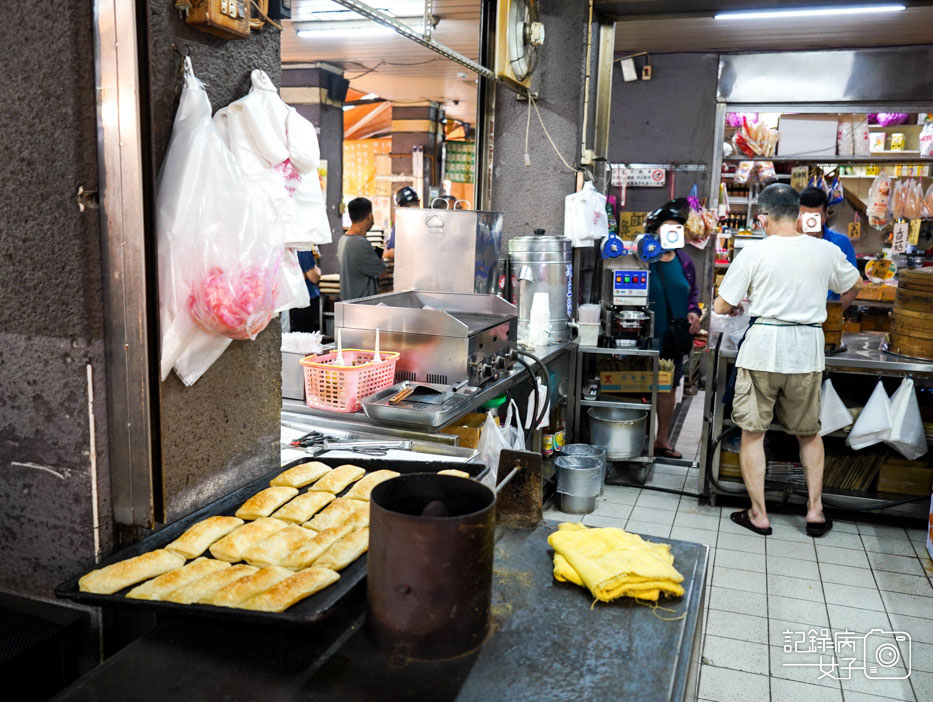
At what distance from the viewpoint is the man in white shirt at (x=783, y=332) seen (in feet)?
13.4

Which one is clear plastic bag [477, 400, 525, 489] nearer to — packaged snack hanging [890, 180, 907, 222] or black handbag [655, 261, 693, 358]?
black handbag [655, 261, 693, 358]

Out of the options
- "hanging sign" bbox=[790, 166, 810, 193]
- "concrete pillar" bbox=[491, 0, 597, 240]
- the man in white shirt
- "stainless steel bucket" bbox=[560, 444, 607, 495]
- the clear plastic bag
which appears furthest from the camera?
"hanging sign" bbox=[790, 166, 810, 193]

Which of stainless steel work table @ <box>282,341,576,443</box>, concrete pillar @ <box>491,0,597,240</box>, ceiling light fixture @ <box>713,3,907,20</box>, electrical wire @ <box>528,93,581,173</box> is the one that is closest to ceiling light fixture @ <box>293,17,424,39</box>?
concrete pillar @ <box>491,0,597,240</box>

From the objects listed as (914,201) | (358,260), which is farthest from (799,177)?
(358,260)

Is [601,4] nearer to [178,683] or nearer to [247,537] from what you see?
[247,537]

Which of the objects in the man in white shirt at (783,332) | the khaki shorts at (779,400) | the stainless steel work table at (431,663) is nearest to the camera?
the stainless steel work table at (431,663)

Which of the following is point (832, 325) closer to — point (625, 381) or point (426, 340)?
point (625, 381)

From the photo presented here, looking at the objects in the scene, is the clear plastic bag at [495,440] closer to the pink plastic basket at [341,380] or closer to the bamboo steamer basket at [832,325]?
the pink plastic basket at [341,380]

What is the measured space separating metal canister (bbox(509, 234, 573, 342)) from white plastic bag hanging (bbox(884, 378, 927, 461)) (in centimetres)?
199

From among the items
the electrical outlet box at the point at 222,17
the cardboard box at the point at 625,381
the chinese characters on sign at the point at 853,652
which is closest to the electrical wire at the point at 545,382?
the cardboard box at the point at 625,381

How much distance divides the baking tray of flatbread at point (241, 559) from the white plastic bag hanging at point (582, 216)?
132 inches

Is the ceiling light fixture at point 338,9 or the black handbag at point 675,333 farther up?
the ceiling light fixture at point 338,9

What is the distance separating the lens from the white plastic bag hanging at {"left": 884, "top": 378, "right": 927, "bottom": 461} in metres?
4.40

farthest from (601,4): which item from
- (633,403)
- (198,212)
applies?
(198,212)
